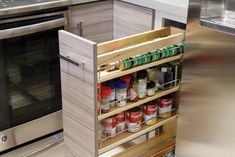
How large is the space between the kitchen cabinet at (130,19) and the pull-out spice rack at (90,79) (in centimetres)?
21

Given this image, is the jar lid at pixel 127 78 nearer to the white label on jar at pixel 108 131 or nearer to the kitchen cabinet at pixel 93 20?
the white label on jar at pixel 108 131

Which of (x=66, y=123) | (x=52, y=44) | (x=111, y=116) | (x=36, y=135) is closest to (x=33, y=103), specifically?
(x=36, y=135)

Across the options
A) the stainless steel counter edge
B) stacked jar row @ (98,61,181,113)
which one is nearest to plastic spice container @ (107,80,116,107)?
stacked jar row @ (98,61,181,113)

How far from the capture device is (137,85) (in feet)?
4.94

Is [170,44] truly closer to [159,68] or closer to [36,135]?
[159,68]

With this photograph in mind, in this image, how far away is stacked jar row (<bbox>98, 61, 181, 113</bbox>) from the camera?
1424mm

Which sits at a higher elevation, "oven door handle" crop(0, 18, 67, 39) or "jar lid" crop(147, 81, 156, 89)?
"oven door handle" crop(0, 18, 67, 39)

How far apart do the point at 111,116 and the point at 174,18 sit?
546 millimetres

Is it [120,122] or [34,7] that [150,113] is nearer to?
[120,122]

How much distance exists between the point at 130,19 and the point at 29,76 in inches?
24.3

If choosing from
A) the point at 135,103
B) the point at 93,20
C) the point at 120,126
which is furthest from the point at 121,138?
the point at 93,20

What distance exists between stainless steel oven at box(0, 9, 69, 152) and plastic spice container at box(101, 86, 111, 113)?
0.60 meters

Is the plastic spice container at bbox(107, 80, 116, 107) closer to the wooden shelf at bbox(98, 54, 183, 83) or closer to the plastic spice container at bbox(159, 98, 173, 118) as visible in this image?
the wooden shelf at bbox(98, 54, 183, 83)

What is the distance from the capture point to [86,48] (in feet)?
4.23
